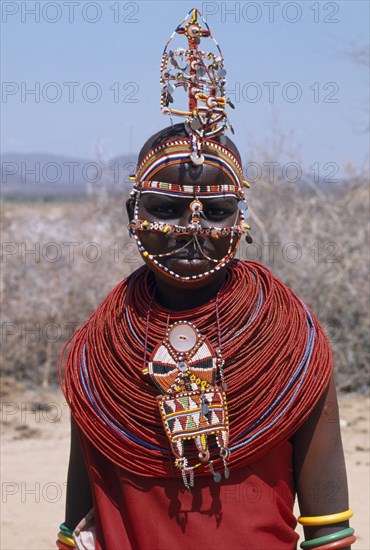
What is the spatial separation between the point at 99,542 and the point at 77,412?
34 cm

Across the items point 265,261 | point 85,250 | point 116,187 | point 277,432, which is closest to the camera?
point 277,432

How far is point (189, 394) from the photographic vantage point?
2.19 meters

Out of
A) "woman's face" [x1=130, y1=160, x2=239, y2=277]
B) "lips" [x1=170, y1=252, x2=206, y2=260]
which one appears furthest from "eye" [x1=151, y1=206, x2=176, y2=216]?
"lips" [x1=170, y1=252, x2=206, y2=260]

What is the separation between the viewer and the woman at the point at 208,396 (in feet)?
7.06

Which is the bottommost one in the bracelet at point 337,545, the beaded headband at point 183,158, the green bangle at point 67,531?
the green bangle at point 67,531

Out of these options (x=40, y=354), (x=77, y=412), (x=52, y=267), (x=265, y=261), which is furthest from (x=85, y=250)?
(x=77, y=412)

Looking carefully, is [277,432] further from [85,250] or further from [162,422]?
[85,250]

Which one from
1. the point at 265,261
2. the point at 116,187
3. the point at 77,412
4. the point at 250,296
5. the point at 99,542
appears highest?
the point at 116,187

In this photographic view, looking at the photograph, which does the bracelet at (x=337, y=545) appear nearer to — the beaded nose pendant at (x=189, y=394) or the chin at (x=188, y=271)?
the beaded nose pendant at (x=189, y=394)

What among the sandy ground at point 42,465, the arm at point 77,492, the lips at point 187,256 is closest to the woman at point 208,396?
the lips at point 187,256

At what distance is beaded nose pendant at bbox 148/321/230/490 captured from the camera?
7.05ft

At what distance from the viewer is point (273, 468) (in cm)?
222

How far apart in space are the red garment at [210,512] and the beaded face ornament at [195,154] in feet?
1.69

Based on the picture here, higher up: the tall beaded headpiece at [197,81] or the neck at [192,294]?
the tall beaded headpiece at [197,81]
